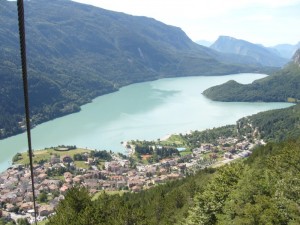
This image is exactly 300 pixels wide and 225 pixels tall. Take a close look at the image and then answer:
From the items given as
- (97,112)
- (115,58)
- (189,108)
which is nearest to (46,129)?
(97,112)

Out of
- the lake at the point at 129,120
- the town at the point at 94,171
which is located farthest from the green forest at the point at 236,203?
the lake at the point at 129,120

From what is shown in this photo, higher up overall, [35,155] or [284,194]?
[284,194]

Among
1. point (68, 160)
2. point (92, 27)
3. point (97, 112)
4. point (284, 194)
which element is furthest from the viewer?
point (92, 27)

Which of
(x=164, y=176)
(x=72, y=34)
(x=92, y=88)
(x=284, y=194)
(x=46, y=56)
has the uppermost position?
(x=72, y=34)

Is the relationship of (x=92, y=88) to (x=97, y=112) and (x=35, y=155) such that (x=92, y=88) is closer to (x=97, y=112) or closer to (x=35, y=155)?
(x=97, y=112)

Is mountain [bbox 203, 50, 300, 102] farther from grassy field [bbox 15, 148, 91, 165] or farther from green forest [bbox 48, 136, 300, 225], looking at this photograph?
green forest [bbox 48, 136, 300, 225]

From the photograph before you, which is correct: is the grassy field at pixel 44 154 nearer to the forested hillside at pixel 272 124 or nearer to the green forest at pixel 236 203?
the forested hillside at pixel 272 124

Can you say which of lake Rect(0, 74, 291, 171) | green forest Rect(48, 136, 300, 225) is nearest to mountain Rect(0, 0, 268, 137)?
lake Rect(0, 74, 291, 171)
